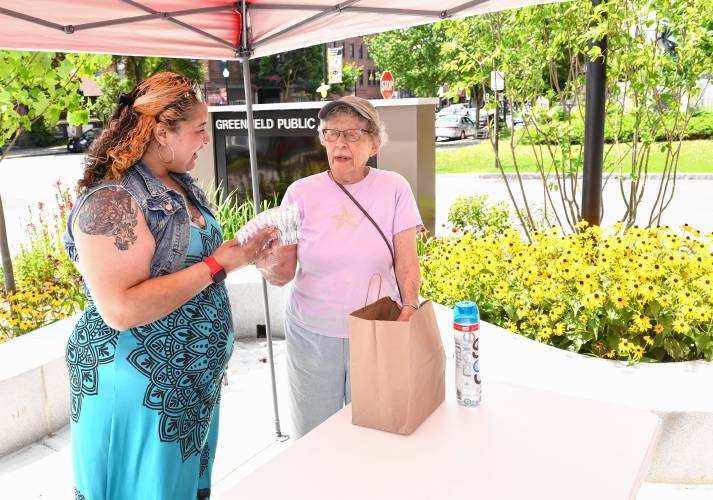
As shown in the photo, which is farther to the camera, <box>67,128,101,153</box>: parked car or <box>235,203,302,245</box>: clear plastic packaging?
<box>67,128,101,153</box>: parked car

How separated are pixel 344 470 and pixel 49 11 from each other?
2082mm

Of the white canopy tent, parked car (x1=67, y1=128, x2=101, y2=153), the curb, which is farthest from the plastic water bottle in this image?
parked car (x1=67, y1=128, x2=101, y2=153)

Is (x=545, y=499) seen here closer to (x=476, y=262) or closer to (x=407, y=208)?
(x=407, y=208)

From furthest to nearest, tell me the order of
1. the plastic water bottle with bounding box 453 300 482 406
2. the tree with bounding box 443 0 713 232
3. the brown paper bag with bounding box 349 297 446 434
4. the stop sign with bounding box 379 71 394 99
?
the stop sign with bounding box 379 71 394 99, the tree with bounding box 443 0 713 232, the plastic water bottle with bounding box 453 300 482 406, the brown paper bag with bounding box 349 297 446 434

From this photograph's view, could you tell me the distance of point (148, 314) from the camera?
179 centimetres

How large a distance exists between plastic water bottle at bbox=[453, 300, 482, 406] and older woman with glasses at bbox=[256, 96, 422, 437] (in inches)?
19.4

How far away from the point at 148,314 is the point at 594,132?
13.2 ft

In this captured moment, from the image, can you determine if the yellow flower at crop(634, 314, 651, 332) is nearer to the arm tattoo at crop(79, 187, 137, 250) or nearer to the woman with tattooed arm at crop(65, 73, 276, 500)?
the woman with tattooed arm at crop(65, 73, 276, 500)

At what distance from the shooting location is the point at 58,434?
3.82 meters

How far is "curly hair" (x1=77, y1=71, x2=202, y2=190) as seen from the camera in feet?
6.15

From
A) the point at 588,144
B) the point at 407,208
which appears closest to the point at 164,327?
the point at 407,208

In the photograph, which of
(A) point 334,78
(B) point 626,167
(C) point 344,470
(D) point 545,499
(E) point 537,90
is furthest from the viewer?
(B) point 626,167

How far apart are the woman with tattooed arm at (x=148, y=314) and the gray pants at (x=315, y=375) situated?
487mm

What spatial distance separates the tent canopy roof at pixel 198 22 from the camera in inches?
103
